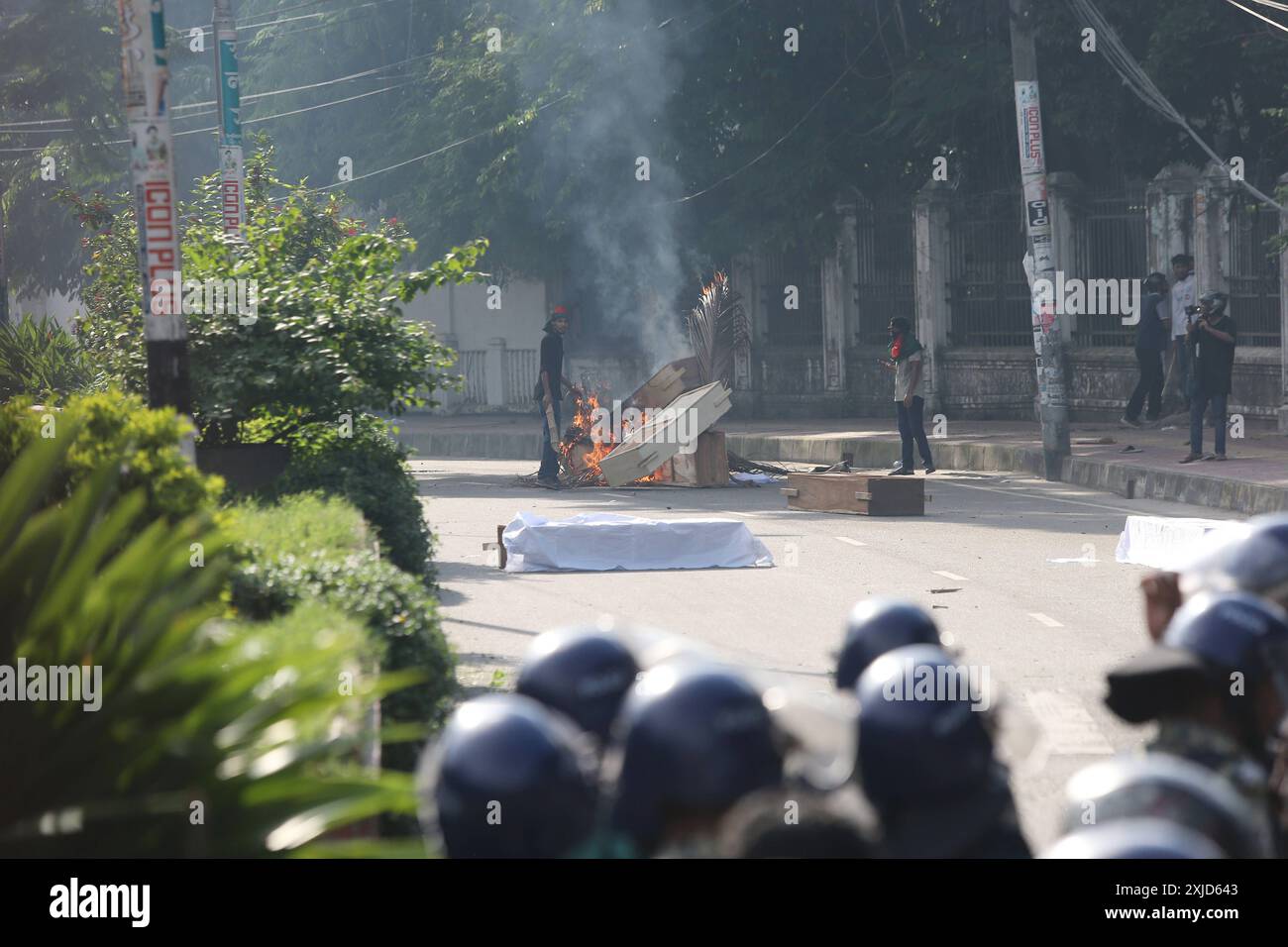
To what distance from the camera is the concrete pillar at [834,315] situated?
100.0 feet

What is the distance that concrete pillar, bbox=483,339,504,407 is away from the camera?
38562 millimetres

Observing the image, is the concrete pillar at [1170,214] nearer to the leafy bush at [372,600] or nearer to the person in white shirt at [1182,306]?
the person in white shirt at [1182,306]

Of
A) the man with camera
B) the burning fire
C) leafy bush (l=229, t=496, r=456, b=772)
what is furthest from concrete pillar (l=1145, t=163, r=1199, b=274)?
Result: leafy bush (l=229, t=496, r=456, b=772)

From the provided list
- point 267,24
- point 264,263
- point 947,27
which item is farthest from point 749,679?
point 267,24

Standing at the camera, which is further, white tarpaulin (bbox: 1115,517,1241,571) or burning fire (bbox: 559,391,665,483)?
burning fire (bbox: 559,391,665,483)

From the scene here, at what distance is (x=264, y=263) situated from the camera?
11.6m

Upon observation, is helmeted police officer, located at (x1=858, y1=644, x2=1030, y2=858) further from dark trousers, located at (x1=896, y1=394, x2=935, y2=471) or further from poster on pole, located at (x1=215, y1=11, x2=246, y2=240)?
dark trousers, located at (x1=896, y1=394, x2=935, y2=471)

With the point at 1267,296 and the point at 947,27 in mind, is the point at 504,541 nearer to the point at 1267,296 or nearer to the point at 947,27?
the point at 1267,296

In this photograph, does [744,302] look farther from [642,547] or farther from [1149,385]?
[642,547]

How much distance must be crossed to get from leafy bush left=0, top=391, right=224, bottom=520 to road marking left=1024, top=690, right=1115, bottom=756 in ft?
12.0

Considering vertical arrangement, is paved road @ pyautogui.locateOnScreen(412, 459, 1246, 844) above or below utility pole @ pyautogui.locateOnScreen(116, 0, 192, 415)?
below

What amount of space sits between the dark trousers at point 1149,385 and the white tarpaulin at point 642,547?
1106 cm

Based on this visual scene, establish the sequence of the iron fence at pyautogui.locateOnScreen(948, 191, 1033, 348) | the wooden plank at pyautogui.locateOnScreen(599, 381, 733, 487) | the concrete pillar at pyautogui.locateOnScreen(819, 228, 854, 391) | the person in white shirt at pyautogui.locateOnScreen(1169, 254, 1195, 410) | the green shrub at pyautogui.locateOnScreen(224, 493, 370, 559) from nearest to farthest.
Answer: the green shrub at pyautogui.locateOnScreen(224, 493, 370, 559) → the wooden plank at pyautogui.locateOnScreen(599, 381, 733, 487) → the person in white shirt at pyautogui.locateOnScreen(1169, 254, 1195, 410) → the iron fence at pyautogui.locateOnScreen(948, 191, 1033, 348) → the concrete pillar at pyautogui.locateOnScreen(819, 228, 854, 391)
